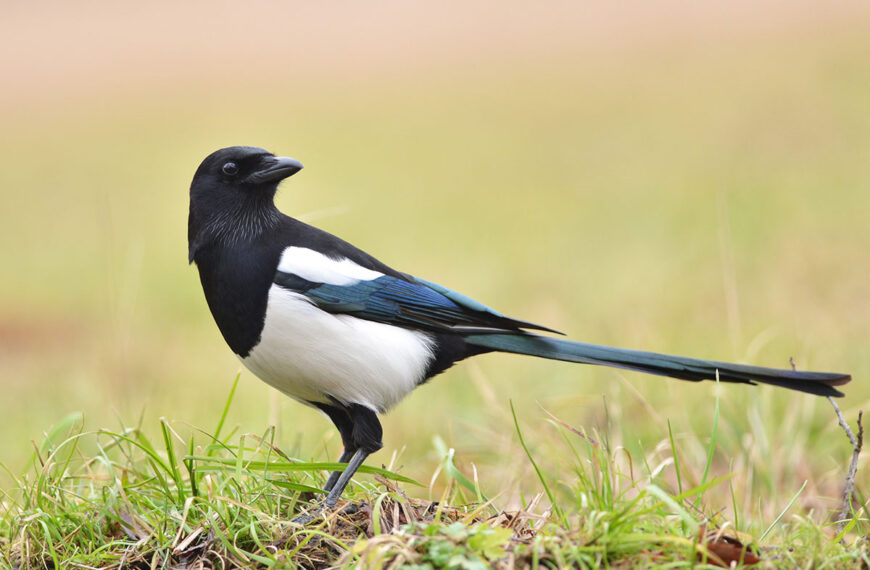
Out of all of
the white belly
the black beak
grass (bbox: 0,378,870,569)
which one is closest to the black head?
the black beak

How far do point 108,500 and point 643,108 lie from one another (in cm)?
1054

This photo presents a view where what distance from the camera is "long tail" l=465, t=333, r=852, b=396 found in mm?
2871

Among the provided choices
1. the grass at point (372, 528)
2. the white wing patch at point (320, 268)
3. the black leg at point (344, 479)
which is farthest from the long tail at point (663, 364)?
the black leg at point (344, 479)

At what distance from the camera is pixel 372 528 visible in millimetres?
2576

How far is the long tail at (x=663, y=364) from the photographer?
2871mm

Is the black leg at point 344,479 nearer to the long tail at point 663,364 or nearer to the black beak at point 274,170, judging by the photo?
the long tail at point 663,364

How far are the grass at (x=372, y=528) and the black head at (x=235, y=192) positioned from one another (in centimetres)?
70

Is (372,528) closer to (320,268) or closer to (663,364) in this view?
(320,268)

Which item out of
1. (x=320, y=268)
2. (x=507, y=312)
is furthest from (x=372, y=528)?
(x=507, y=312)

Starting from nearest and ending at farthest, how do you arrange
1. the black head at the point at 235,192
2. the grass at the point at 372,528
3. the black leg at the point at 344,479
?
1. the grass at the point at 372,528
2. the black leg at the point at 344,479
3. the black head at the point at 235,192

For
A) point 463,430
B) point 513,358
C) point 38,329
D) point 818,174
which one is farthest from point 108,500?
point 818,174

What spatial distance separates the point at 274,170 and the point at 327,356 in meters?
0.66

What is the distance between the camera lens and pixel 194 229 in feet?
10.7

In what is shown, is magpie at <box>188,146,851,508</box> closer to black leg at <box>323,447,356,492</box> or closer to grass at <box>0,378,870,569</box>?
black leg at <box>323,447,356,492</box>
